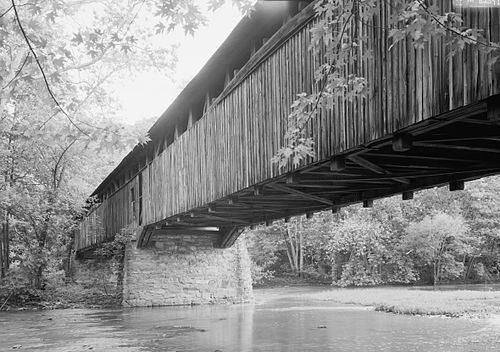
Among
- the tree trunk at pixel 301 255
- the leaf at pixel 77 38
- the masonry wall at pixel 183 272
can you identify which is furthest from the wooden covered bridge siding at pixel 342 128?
the tree trunk at pixel 301 255

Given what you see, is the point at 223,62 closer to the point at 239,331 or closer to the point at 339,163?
the point at 339,163

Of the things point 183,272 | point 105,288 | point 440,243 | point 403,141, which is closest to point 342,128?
point 403,141

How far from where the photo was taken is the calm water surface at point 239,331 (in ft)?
33.7

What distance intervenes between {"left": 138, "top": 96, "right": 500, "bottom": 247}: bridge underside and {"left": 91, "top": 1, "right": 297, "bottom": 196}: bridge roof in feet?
6.99

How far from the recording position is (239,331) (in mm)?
12430

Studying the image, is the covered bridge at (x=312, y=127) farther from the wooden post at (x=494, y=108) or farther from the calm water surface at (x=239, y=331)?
the calm water surface at (x=239, y=331)

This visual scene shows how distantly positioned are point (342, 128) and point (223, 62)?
5297mm

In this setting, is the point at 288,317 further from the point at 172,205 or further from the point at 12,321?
the point at 12,321

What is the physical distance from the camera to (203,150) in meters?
12.5

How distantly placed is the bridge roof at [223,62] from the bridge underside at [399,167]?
2.13 meters

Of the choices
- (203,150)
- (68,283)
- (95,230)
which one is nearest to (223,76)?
(203,150)

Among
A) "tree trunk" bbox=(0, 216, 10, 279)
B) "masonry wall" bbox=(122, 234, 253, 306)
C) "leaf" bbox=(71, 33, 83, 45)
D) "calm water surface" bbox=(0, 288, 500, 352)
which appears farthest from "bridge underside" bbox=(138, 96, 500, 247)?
"tree trunk" bbox=(0, 216, 10, 279)

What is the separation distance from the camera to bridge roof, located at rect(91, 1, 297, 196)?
9.20 metres

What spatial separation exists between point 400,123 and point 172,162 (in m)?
10.0
